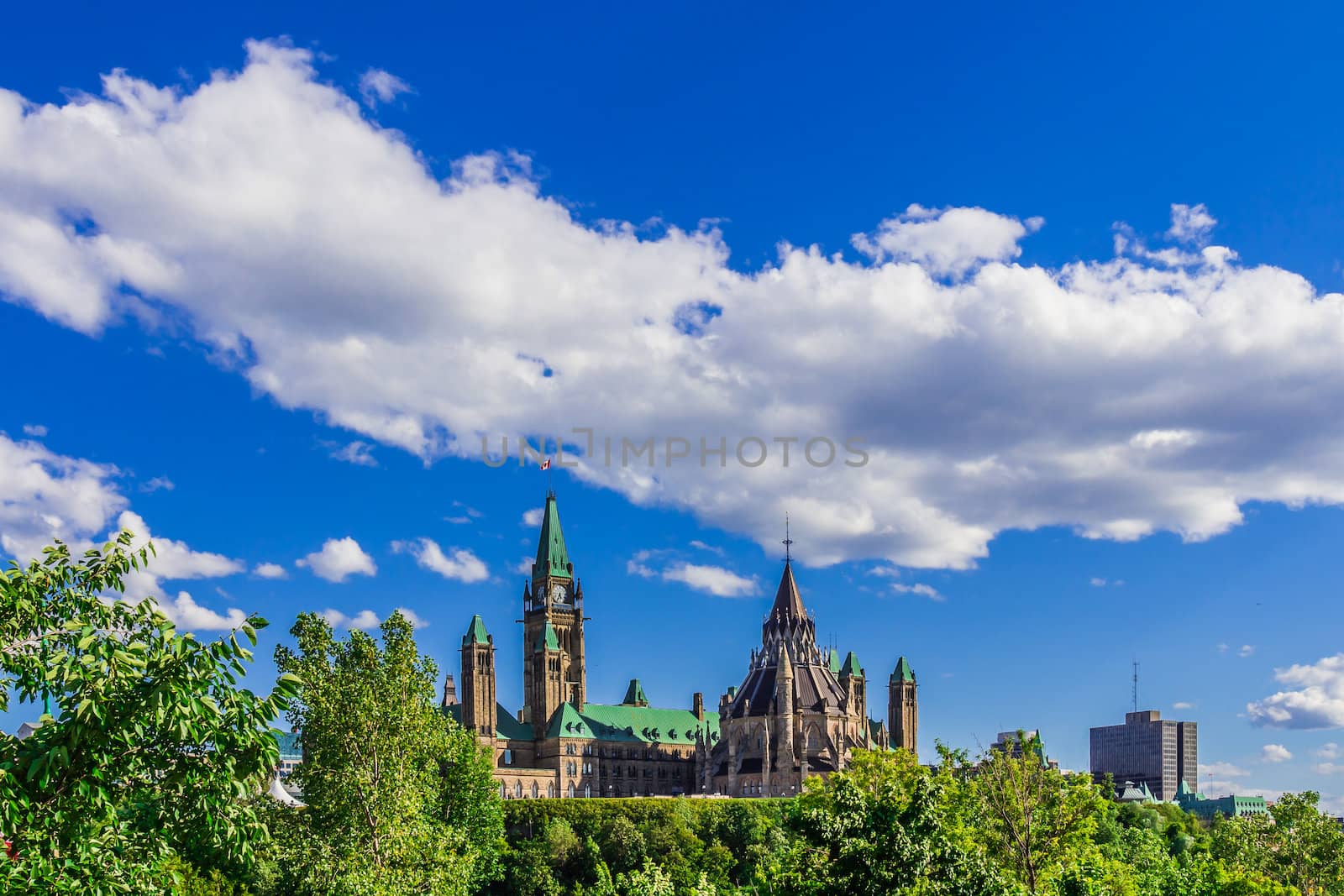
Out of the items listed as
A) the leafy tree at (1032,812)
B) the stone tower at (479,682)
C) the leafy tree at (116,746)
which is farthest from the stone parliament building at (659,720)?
the leafy tree at (116,746)

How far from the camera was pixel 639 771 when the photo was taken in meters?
176

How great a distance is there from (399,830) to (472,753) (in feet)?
116

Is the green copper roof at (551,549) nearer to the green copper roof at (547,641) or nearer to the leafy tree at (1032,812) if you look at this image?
the green copper roof at (547,641)

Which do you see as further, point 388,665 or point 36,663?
point 388,665

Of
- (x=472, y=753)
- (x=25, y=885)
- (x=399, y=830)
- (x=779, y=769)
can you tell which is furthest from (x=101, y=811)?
(x=779, y=769)

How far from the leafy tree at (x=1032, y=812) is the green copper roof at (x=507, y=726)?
406 feet

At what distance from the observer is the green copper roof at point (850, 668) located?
18050cm

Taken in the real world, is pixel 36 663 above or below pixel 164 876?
above

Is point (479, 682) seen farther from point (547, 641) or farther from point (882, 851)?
point (882, 851)

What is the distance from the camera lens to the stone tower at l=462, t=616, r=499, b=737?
6496 inches

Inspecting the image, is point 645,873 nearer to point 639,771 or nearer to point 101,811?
point 101,811

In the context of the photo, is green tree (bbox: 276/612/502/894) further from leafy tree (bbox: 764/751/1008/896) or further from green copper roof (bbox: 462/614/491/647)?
green copper roof (bbox: 462/614/491/647)

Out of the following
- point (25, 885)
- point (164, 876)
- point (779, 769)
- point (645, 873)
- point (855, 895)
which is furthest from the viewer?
point (779, 769)

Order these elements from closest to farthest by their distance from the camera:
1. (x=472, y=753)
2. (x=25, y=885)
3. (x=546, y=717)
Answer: (x=25, y=885)
(x=472, y=753)
(x=546, y=717)
